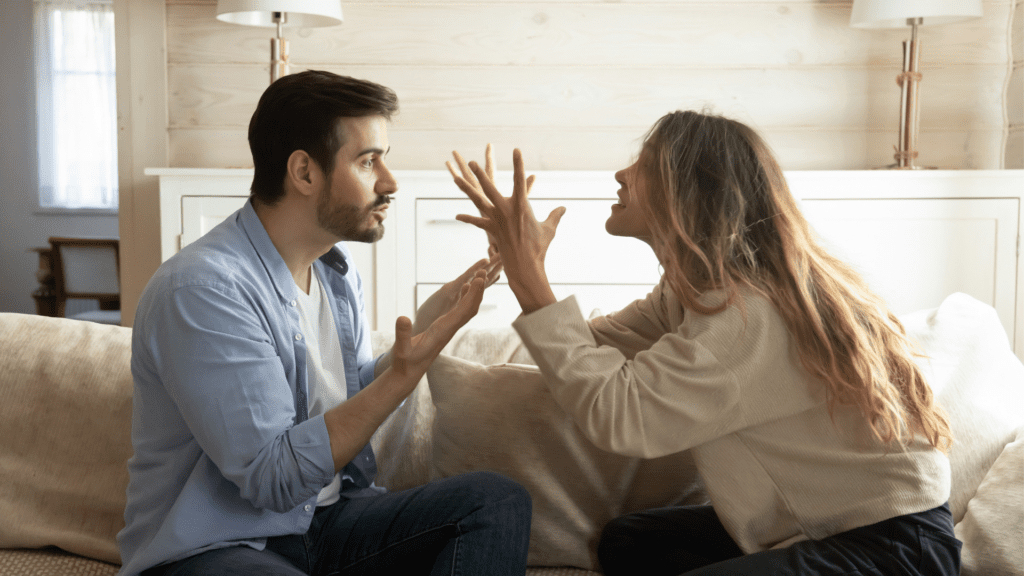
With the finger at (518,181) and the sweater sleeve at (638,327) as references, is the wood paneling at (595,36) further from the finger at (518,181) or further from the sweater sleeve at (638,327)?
the finger at (518,181)

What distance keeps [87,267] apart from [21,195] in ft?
6.36

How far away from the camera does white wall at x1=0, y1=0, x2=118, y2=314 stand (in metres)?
5.95

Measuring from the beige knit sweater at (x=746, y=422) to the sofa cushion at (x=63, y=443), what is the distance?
0.74 metres

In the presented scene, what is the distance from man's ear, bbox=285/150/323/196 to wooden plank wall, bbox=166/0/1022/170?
1.61 metres

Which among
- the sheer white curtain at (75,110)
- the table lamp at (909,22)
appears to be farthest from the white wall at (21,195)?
the table lamp at (909,22)

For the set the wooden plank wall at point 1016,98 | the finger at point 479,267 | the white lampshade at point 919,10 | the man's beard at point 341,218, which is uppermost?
the white lampshade at point 919,10

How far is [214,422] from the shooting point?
3.34 feet

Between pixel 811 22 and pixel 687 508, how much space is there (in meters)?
2.11

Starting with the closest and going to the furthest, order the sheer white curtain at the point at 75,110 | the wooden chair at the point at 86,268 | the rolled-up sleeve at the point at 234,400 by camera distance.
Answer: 1. the rolled-up sleeve at the point at 234,400
2. the wooden chair at the point at 86,268
3. the sheer white curtain at the point at 75,110

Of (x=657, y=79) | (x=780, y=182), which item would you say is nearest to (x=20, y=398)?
(x=780, y=182)

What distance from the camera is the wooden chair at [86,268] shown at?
15.0 feet

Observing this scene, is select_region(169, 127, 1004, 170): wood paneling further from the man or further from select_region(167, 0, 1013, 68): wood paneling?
the man

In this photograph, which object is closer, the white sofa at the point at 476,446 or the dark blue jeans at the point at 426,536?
the dark blue jeans at the point at 426,536

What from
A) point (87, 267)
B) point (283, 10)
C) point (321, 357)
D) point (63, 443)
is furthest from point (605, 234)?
point (87, 267)
